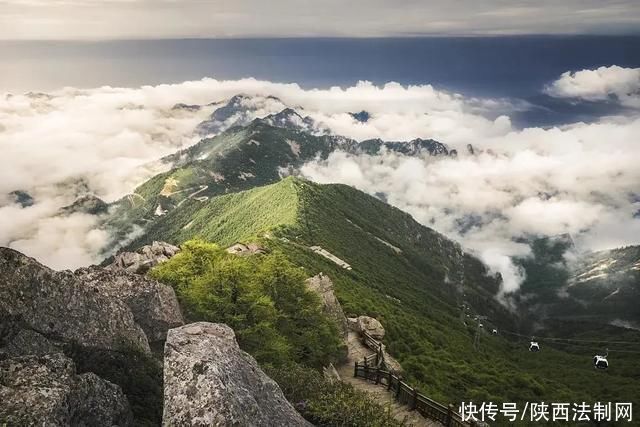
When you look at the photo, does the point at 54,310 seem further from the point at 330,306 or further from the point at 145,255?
the point at 145,255

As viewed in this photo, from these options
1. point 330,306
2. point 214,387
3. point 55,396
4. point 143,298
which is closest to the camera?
point 55,396

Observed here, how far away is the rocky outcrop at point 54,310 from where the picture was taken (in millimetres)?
25625

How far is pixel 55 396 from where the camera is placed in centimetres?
2053

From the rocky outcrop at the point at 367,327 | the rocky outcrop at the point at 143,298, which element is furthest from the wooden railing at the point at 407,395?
the rocky outcrop at the point at 143,298

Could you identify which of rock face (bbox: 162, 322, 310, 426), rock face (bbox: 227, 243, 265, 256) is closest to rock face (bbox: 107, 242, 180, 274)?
rock face (bbox: 227, 243, 265, 256)

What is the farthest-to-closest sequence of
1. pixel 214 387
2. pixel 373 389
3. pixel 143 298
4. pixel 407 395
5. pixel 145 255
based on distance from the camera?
1. pixel 145 255
2. pixel 373 389
3. pixel 407 395
4. pixel 143 298
5. pixel 214 387

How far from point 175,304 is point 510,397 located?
49.7 meters

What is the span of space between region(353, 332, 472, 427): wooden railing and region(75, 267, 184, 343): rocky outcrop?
20.0 meters

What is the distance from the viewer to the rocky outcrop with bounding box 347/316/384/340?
254 feet

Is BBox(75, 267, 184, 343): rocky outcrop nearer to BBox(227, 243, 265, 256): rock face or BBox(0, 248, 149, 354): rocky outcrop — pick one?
BBox(0, 248, 149, 354): rocky outcrop

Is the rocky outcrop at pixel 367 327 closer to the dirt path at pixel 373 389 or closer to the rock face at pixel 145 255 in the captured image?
the dirt path at pixel 373 389

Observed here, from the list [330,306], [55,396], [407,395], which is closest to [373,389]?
[407,395]

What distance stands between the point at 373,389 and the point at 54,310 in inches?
1248

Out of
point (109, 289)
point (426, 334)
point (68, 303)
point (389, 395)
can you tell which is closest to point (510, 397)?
point (389, 395)
